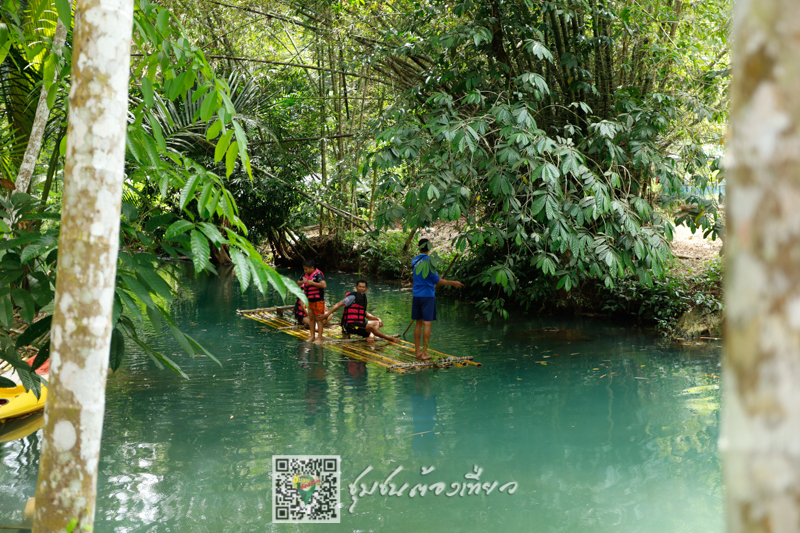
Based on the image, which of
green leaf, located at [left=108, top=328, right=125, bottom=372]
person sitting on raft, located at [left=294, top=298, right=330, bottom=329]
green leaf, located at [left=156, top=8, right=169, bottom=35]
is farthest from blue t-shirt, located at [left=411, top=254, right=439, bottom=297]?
green leaf, located at [left=156, top=8, right=169, bottom=35]

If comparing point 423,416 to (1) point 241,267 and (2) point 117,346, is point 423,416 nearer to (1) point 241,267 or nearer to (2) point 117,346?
(2) point 117,346

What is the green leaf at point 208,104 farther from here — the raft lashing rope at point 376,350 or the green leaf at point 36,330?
the raft lashing rope at point 376,350

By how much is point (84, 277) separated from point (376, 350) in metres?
5.74

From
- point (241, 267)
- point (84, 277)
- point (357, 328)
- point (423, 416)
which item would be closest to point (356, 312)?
point (357, 328)

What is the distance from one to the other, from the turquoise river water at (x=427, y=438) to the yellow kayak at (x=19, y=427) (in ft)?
0.45

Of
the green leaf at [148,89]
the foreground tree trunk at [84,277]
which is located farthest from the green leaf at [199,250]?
the green leaf at [148,89]

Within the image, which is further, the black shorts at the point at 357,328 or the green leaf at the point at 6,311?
the black shorts at the point at 357,328

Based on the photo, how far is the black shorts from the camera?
765 centimetres

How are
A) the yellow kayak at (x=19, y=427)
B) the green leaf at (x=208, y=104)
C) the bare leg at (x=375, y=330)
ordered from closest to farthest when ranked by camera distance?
the green leaf at (x=208, y=104), the yellow kayak at (x=19, y=427), the bare leg at (x=375, y=330)

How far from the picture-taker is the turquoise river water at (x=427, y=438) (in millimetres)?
3504

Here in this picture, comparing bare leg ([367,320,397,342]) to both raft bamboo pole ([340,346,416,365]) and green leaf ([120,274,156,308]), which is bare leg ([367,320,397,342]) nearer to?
raft bamboo pole ([340,346,416,365])

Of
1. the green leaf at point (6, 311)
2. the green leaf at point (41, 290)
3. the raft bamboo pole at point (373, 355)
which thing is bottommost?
the raft bamboo pole at point (373, 355)

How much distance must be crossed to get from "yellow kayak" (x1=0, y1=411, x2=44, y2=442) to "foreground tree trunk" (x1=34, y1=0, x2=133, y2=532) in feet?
11.6

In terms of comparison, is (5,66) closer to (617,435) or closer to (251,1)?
(617,435)
